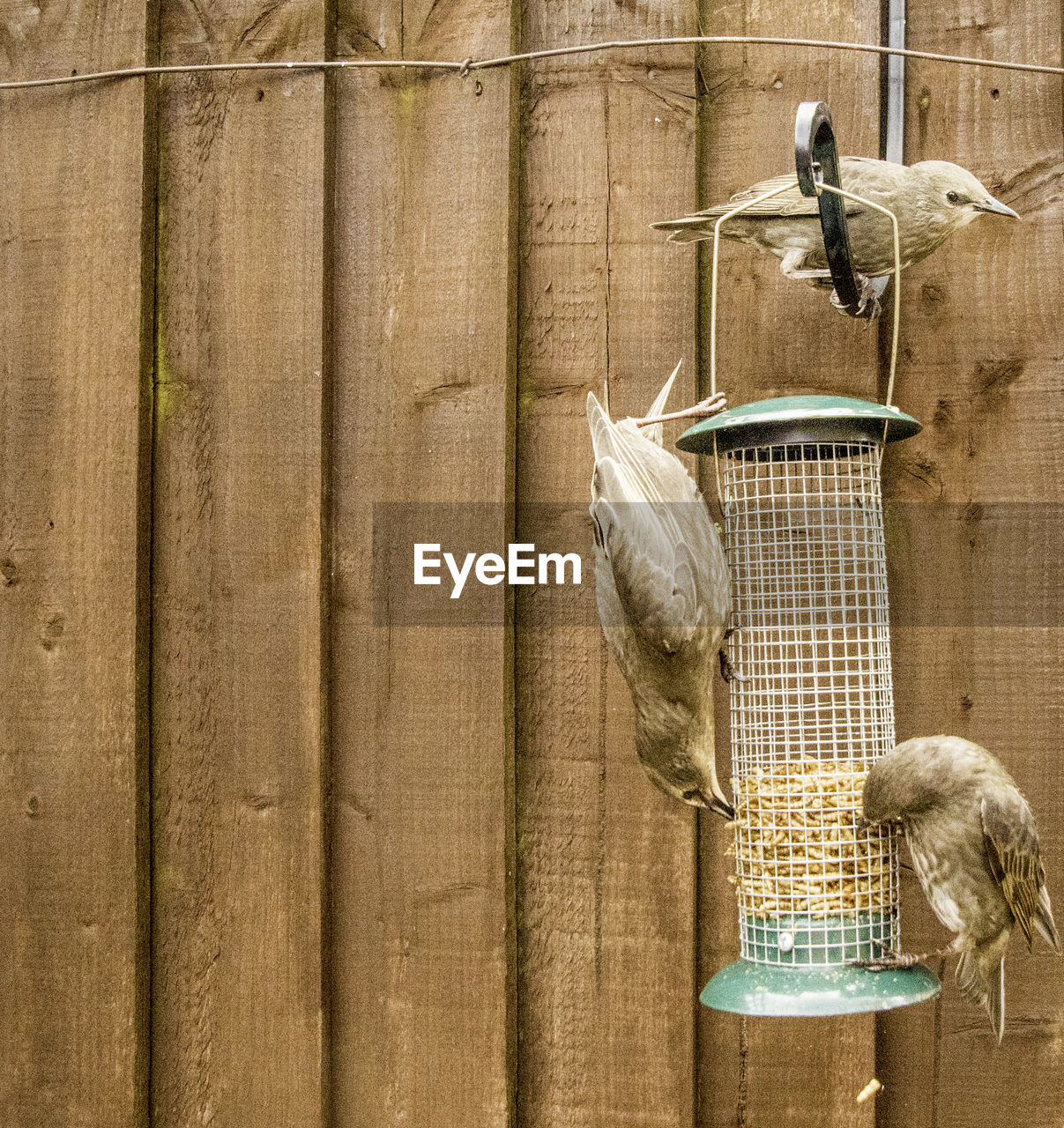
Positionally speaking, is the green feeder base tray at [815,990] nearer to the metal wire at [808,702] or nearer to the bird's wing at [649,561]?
the metal wire at [808,702]

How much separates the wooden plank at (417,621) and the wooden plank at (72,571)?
17.2 inches

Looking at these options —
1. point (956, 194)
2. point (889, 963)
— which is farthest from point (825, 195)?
point (889, 963)

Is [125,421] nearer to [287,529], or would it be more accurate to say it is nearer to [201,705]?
[287,529]

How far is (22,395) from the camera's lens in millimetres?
2555

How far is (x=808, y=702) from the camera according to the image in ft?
7.68

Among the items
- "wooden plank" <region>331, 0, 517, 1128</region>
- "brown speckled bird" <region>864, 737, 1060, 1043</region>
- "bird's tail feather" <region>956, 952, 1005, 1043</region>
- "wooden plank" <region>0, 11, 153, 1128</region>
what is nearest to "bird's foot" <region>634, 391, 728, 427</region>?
"wooden plank" <region>331, 0, 517, 1128</region>

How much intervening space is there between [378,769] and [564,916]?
50 centimetres

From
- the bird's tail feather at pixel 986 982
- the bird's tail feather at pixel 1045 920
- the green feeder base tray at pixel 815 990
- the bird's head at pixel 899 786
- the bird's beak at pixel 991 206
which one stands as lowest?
the bird's tail feather at pixel 986 982

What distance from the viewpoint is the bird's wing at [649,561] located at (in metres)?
2.04

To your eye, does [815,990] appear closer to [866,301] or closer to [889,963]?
[889,963]

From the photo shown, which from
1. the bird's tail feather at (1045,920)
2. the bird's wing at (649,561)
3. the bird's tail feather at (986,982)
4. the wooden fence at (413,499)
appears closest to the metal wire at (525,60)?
the wooden fence at (413,499)

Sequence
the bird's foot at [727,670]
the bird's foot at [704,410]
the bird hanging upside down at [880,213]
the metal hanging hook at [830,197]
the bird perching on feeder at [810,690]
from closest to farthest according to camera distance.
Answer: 1. the metal hanging hook at [830,197]
2. the bird perching on feeder at [810,690]
3. the bird's foot at [704,410]
4. the bird hanging upside down at [880,213]
5. the bird's foot at [727,670]

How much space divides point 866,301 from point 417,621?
111 centimetres

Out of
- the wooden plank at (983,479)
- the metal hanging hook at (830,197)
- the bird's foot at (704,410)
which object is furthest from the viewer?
the wooden plank at (983,479)
